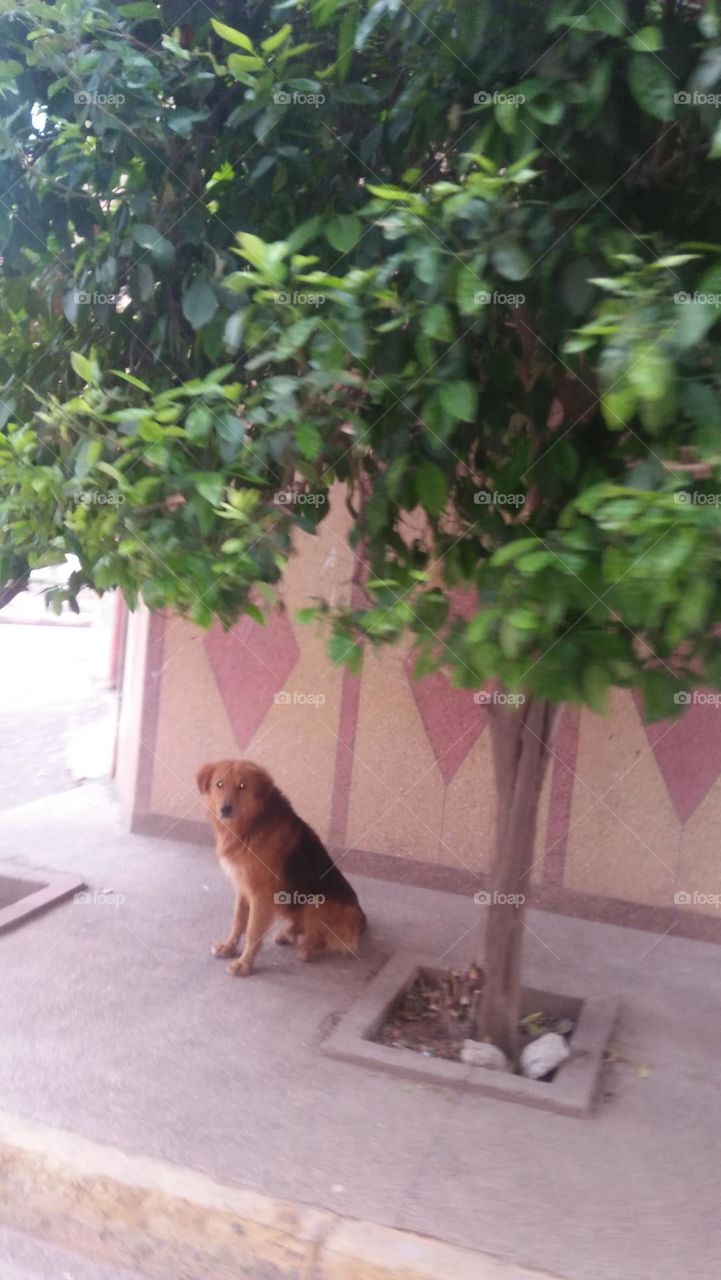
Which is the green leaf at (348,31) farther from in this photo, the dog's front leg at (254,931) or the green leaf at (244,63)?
the dog's front leg at (254,931)

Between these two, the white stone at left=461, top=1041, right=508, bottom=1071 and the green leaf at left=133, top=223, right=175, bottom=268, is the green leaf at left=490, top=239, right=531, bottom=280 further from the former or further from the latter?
the white stone at left=461, top=1041, right=508, bottom=1071

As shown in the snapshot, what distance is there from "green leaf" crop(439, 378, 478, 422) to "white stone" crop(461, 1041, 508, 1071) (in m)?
2.78

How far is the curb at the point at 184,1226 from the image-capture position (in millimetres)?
3010

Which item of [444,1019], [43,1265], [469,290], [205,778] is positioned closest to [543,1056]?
[444,1019]

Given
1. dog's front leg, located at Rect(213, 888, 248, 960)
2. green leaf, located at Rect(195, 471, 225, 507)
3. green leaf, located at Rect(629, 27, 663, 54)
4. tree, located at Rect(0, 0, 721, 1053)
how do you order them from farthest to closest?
dog's front leg, located at Rect(213, 888, 248, 960)
green leaf, located at Rect(195, 471, 225, 507)
green leaf, located at Rect(629, 27, 663, 54)
tree, located at Rect(0, 0, 721, 1053)

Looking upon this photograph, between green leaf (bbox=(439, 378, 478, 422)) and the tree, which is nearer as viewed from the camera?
the tree

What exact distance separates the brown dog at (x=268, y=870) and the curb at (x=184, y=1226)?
1.47 meters

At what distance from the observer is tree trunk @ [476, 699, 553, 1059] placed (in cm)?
418

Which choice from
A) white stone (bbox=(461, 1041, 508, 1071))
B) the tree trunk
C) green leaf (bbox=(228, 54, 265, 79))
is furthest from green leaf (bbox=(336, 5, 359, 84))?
white stone (bbox=(461, 1041, 508, 1071))

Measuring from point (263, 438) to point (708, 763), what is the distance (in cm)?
399

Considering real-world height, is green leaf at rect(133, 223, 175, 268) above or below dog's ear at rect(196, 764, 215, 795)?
above

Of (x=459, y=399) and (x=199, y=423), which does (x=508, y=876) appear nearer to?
(x=459, y=399)

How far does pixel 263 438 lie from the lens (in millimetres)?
2711

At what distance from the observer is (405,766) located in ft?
21.0
